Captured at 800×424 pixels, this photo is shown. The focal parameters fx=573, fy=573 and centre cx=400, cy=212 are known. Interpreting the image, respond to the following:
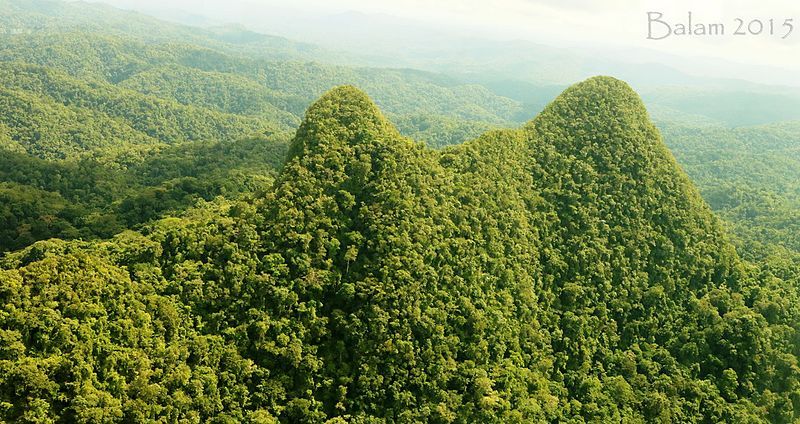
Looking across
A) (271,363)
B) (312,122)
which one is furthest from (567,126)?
(271,363)

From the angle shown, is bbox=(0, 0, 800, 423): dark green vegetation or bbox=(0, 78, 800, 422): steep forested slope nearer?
bbox=(0, 78, 800, 422): steep forested slope

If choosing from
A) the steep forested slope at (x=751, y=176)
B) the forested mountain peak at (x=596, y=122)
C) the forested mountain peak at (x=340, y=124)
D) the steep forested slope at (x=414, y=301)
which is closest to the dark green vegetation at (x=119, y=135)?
the forested mountain peak at (x=340, y=124)

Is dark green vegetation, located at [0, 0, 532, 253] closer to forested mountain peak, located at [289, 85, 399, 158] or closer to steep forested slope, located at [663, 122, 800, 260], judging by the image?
forested mountain peak, located at [289, 85, 399, 158]

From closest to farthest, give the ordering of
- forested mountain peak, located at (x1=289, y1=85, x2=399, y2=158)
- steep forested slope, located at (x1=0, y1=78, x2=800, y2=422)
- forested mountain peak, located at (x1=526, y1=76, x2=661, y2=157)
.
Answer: steep forested slope, located at (x1=0, y1=78, x2=800, y2=422) → forested mountain peak, located at (x1=289, y1=85, x2=399, y2=158) → forested mountain peak, located at (x1=526, y1=76, x2=661, y2=157)

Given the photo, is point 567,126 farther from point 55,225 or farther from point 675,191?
point 55,225

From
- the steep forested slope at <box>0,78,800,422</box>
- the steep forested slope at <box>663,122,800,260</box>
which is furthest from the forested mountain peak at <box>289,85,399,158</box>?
the steep forested slope at <box>663,122,800,260</box>

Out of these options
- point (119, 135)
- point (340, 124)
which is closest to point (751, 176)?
point (340, 124)
